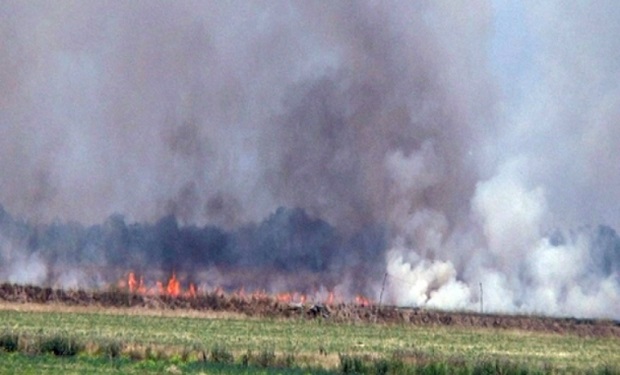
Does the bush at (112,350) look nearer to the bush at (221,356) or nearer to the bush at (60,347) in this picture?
the bush at (60,347)

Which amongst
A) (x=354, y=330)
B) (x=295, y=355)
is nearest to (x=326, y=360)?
(x=295, y=355)

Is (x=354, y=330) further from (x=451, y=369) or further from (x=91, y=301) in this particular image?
(x=451, y=369)

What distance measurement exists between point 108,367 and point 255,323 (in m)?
39.8

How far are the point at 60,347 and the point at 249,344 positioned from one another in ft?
49.7

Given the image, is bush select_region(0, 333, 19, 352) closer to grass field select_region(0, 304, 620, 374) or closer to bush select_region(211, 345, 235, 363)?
grass field select_region(0, 304, 620, 374)

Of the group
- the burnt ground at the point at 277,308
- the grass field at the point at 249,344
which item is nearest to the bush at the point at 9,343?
the grass field at the point at 249,344

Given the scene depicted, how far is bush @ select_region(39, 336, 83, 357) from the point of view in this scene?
5122 centimetres

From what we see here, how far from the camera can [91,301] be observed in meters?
94.6

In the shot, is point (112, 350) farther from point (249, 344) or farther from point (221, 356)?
point (249, 344)

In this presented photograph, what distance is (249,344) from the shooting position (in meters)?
64.5

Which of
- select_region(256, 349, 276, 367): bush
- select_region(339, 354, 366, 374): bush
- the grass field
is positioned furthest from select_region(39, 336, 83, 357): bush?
select_region(339, 354, 366, 374): bush

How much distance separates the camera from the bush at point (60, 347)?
168 feet

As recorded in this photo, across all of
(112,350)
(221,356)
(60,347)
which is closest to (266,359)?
(221,356)

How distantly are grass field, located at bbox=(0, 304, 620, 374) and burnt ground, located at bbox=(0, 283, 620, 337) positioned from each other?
109 inches
